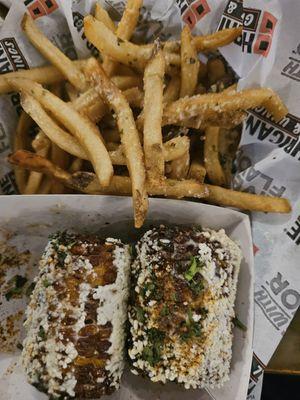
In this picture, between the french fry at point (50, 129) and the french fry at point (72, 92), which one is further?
the french fry at point (72, 92)

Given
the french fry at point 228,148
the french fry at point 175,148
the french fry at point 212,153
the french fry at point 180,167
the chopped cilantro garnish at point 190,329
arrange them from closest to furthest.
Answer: the chopped cilantro garnish at point 190,329, the french fry at point 175,148, the french fry at point 180,167, the french fry at point 212,153, the french fry at point 228,148

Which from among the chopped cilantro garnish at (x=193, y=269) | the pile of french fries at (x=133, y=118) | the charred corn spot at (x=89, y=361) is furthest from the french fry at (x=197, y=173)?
the charred corn spot at (x=89, y=361)

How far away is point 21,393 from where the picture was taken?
2.31m

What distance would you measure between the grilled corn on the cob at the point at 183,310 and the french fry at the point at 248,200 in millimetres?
188

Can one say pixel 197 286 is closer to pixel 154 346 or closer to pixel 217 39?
pixel 154 346

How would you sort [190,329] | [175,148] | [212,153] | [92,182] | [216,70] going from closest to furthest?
[190,329] < [175,148] < [92,182] < [212,153] < [216,70]

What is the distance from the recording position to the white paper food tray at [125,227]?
216 centimetres

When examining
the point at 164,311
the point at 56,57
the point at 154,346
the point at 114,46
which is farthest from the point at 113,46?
the point at 154,346

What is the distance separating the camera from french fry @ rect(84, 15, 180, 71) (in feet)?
6.88

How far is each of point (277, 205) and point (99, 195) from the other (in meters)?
0.75

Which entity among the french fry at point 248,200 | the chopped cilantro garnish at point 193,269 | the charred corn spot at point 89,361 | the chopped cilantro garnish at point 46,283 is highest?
the french fry at point 248,200

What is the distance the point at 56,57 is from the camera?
2248 millimetres

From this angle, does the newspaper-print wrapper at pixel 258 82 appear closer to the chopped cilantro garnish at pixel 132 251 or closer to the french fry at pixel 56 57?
the french fry at pixel 56 57

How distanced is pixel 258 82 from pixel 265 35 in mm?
195
